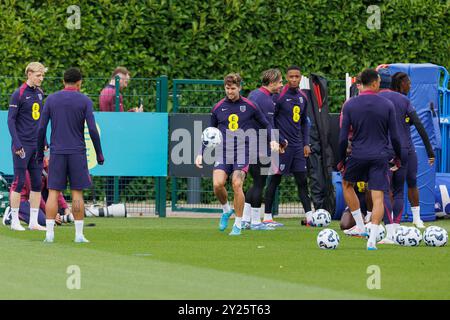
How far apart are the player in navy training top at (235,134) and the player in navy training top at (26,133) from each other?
93.3 inches

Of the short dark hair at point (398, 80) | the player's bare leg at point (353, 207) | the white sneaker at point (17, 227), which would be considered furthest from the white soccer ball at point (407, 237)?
the white sneaker at point (17, 227)

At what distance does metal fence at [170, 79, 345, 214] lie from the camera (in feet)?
71.1

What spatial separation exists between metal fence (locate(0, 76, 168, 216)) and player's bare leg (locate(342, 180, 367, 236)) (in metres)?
5.32

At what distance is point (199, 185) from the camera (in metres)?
21.7

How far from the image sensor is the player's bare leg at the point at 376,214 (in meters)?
14.6

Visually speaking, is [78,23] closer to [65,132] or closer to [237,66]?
[237,66]

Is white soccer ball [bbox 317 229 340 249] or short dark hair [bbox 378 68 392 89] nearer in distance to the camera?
white soccer ball [bbox 317 229 340 249]

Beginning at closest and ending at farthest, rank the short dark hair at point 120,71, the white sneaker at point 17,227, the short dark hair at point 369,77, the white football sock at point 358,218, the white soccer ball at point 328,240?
the short dark hair at point 369,77
the white soccer ball at point 328,240
the white football sock at point 358,218
the white sneaker at point 17,227
the short dark hair at point 120,71

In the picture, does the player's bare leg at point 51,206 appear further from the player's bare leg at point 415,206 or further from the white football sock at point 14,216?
the player's bare leg at point 415,206

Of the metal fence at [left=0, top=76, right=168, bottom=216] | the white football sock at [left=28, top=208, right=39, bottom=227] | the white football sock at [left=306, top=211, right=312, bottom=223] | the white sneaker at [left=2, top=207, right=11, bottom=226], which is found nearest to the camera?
the white football sock at [left=28, top=208, right=39, bottom=227]

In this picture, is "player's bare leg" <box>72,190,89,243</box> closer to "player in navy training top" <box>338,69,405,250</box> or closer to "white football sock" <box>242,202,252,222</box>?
"player in navy training top" <box>338,69,405,250</box>

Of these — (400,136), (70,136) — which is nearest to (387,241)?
(400,136)

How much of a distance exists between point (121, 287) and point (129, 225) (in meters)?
8.36

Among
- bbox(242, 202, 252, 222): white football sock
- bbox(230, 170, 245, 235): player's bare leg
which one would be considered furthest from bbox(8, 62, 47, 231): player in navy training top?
bbox(242, 202, 252, 222): white football sock
